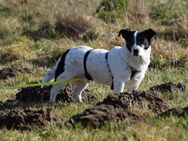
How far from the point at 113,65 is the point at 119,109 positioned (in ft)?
6.25

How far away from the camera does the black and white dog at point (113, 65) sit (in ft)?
29.1

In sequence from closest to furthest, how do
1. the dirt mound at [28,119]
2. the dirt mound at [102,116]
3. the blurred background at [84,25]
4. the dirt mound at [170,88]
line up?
the dirt mound at [102,116] < the dirt mound at [28,119] < the dirt mound at [170,88] < the blurred background at [84,25]

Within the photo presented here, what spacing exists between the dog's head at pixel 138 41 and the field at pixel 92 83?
1.95ft

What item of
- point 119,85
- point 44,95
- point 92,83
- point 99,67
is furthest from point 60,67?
point 92,83

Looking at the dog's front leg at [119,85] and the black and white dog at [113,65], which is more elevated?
the black and white dog at [113,65]

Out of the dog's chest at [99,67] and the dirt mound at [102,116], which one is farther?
the dog's chest at [99,67]

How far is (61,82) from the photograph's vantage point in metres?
9.23

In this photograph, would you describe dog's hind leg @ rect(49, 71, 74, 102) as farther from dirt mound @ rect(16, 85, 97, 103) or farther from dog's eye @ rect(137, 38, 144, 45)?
dog's eye @ rect(137, 38, 144, 45)

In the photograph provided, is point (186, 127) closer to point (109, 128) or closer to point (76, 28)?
point (109, 128)

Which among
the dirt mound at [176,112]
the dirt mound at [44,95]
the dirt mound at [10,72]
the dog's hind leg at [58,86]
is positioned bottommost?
the dirt mound at [10,72]

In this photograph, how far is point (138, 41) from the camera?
29.0 ft

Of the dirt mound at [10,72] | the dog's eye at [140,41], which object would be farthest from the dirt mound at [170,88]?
the dirt mound at [10,72]

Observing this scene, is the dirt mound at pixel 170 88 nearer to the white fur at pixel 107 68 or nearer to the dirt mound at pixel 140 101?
the white fur at pixel 107 68

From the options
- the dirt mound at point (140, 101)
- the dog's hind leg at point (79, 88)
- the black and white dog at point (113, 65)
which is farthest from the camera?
the dog's hind leg at point (79, 88)
